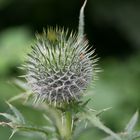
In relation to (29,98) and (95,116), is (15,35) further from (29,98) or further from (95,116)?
(95,116)

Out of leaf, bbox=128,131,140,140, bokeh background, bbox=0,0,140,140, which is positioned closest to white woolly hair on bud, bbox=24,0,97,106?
leaf, bbox=128,131,140,140

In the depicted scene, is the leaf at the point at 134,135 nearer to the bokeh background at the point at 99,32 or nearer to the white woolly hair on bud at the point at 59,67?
the white woolly hair on bud at the point at 59,67

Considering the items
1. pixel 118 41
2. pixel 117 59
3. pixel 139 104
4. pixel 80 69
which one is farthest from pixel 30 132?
pixel 118 41

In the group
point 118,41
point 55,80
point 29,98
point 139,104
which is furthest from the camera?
point 118,41

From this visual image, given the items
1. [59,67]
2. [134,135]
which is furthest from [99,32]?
[134,135]

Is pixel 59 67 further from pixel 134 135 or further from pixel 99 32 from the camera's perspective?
pixel 99 32

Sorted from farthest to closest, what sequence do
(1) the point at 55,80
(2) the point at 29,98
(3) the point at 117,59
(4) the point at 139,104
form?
(3) the point at 117,59, (4) the point at 139,104, (2) the point at 29,98, (1) the point at 55,80
